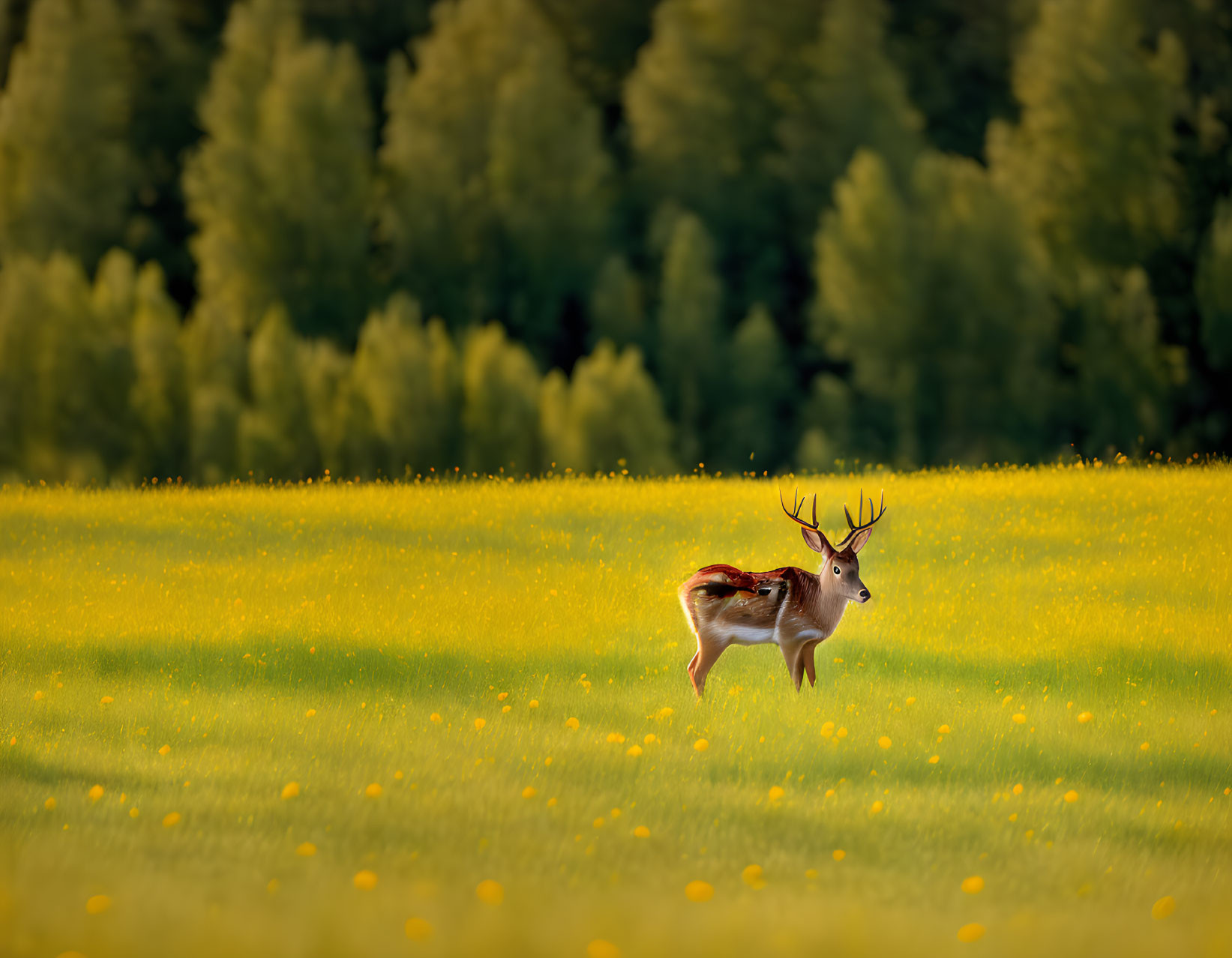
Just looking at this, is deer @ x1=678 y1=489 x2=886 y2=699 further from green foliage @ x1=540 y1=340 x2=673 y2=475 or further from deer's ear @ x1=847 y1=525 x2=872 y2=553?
green foliage @ x1=540 y1=340 x2=673 y2=475

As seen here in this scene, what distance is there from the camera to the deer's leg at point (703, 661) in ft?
30.1

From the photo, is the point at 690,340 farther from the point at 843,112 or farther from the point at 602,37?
the point at 602,37

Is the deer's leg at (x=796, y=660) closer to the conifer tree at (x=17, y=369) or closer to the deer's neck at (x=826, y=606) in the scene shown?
the deer's neck at (x=826, y=606)

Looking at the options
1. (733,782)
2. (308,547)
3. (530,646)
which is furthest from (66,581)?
(733,782)

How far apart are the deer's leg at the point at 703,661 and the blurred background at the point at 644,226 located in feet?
62.8

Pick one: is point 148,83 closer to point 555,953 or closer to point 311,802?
point 311,802

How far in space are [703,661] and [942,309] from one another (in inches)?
929

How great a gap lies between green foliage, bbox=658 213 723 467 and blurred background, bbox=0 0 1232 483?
0.09m

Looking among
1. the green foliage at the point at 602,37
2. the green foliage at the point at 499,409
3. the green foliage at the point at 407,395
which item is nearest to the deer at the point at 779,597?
the green foliage at the point at 499,409

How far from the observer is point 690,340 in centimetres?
3269

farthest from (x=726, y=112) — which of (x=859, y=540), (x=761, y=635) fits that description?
(x=761, y=635)

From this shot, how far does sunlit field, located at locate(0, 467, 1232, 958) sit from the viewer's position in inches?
246

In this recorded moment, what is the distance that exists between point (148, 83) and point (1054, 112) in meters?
23.0

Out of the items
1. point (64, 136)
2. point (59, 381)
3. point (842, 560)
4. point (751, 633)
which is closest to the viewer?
point (842, 560)
